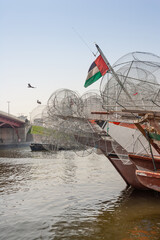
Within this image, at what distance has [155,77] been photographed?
30.6ft

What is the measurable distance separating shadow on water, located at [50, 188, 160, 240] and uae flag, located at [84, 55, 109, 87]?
15.2 feet

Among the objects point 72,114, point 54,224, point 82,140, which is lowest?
point 54,224

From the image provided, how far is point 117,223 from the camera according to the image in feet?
28.2

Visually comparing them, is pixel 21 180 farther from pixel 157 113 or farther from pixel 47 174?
pixel 157 113

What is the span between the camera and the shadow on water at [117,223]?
25.1 ft

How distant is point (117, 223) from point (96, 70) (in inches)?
207

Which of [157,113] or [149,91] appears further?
[149,91]

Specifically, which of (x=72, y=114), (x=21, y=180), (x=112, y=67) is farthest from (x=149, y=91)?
(x=21, y=180)

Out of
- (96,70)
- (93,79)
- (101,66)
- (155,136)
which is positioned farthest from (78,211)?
(101,66)

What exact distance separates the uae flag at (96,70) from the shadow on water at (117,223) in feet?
15.2

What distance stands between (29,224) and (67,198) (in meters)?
3.24

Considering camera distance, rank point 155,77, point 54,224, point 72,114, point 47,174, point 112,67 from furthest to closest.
Result: point 47,174, point 72,114, point 112,67, point 155,77, point 54,224

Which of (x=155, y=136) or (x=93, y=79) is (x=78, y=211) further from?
(x=93, y=79)

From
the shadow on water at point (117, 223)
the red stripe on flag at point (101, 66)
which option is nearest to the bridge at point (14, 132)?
the red stripe on flag at point (101, 66)
